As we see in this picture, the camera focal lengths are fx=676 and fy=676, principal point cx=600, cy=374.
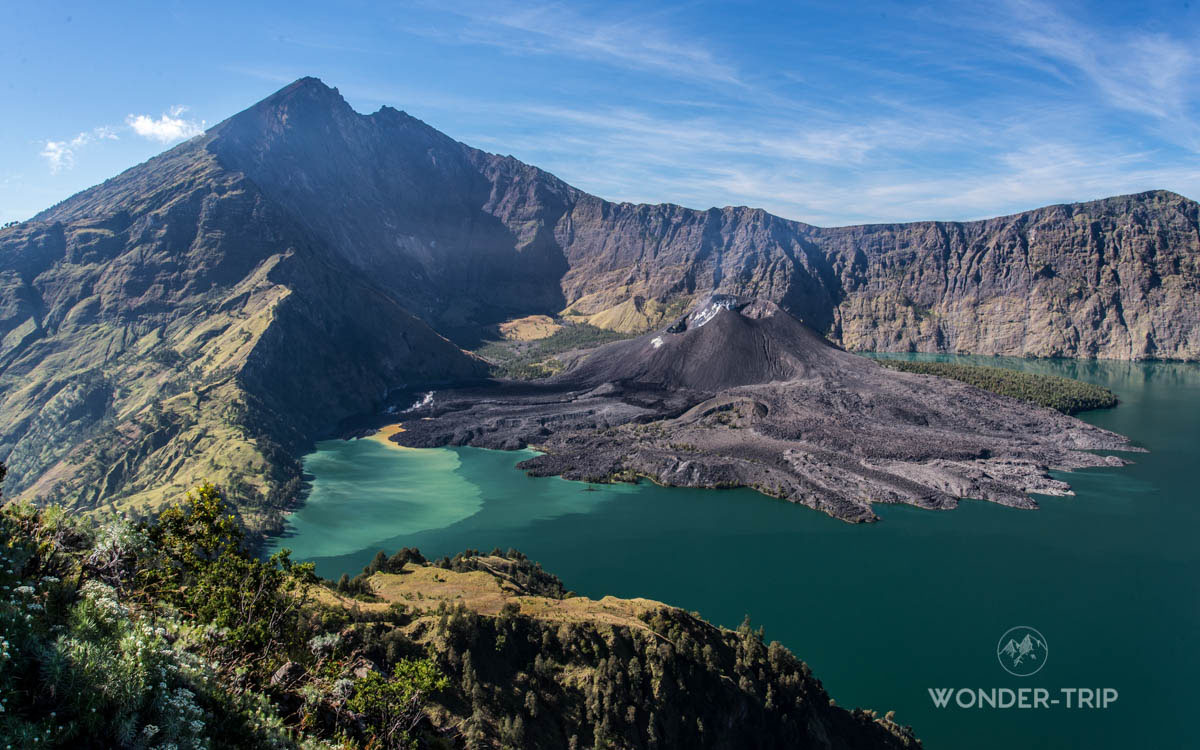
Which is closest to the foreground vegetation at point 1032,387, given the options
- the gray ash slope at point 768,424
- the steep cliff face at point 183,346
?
the gray ash slope at point 768,424

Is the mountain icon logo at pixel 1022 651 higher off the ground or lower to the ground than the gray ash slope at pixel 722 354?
lower

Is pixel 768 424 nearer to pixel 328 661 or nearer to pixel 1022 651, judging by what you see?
pixel 1022 651

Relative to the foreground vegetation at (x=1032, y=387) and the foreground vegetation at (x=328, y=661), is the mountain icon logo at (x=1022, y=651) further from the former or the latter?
the foreground vegetation at (x=1032, y=387)

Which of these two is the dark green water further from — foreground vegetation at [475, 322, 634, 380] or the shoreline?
foreground vegetation at [475, 322, 634, 380]

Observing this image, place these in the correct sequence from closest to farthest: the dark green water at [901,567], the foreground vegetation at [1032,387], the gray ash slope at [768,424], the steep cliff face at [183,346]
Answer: the dark green water at [901,567], the gray ash slope at [768,424], the steep cliff face at [183,346], the foreground vegetation at [1032,387]

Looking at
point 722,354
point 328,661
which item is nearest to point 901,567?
point 328,661
